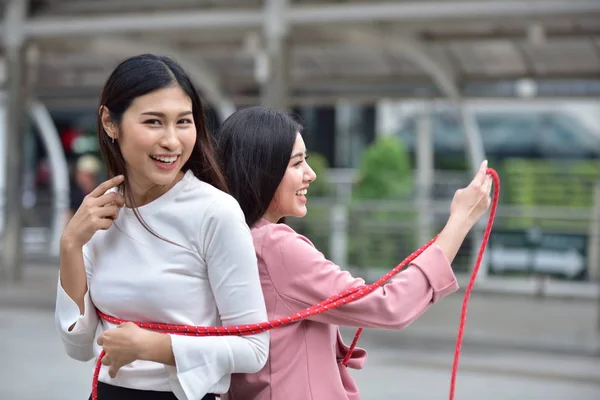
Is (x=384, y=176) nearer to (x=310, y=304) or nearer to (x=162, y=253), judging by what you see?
(x=310, y=304)

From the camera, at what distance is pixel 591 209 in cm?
1816

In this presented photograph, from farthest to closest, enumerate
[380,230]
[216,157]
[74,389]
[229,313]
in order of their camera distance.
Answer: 1. [380,230]
2. [74,389]
3. [216,157]
4. [229,313]

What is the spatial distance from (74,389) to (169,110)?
20.5ft

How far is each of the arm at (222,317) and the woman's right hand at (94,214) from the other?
0.20 meters

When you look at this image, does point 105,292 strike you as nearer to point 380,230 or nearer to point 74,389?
point 74,389

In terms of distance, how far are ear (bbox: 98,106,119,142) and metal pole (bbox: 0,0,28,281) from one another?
1289cm

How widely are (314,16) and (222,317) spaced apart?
34.6 feet

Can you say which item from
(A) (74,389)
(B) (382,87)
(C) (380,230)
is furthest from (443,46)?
(A) (74,389)

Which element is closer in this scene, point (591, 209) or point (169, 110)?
point (169, 110)

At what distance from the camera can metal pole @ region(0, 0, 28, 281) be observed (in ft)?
47.9

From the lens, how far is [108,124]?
2191 mm

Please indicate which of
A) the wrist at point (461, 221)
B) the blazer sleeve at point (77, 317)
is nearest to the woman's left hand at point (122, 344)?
the blazer sleeve at point (77, 317)

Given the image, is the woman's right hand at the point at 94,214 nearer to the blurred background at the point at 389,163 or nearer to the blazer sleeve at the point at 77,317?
the blazer sleeve at the point at 77,317

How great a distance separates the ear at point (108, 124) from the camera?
2.18m
